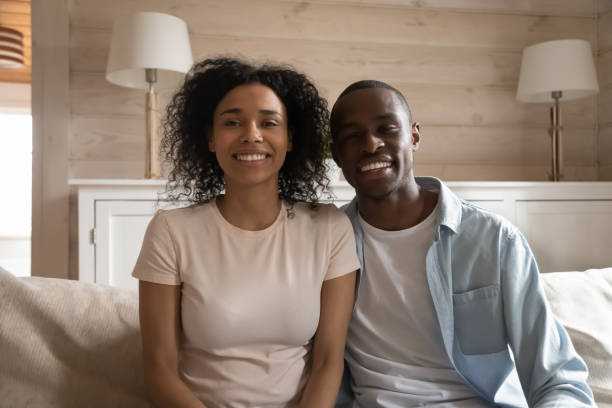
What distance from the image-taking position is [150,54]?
2.39 m

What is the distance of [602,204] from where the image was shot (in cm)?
270

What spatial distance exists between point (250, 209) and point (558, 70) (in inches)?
83.6

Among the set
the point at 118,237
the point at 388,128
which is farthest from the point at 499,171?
the point at 388,128

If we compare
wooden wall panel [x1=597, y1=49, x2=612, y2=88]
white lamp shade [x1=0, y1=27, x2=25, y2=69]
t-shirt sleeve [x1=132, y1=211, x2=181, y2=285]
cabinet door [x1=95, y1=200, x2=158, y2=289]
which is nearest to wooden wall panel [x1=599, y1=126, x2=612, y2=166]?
wooden wall panel [x1=597, y1=49, x2=612, y2=88]

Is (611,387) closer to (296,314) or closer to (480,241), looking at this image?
(480,241)

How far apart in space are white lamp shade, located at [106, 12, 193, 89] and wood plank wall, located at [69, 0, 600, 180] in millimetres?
358

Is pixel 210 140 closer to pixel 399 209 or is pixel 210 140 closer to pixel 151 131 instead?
pixel 399 209

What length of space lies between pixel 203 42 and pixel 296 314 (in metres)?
2.06

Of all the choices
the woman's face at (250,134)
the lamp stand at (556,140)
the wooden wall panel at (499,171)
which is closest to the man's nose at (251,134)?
the woman's face at (250,134)

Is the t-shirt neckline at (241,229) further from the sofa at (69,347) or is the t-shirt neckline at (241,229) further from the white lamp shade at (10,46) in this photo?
the white lamp shade at (10,46)

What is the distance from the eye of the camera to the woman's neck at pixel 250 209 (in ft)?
3.94

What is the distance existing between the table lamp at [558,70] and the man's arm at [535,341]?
1879 mm

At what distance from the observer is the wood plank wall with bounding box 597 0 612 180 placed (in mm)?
3184

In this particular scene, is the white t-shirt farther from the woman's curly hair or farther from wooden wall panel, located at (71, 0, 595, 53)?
wooden wall panel, located at (71, 0, 595, 53)
